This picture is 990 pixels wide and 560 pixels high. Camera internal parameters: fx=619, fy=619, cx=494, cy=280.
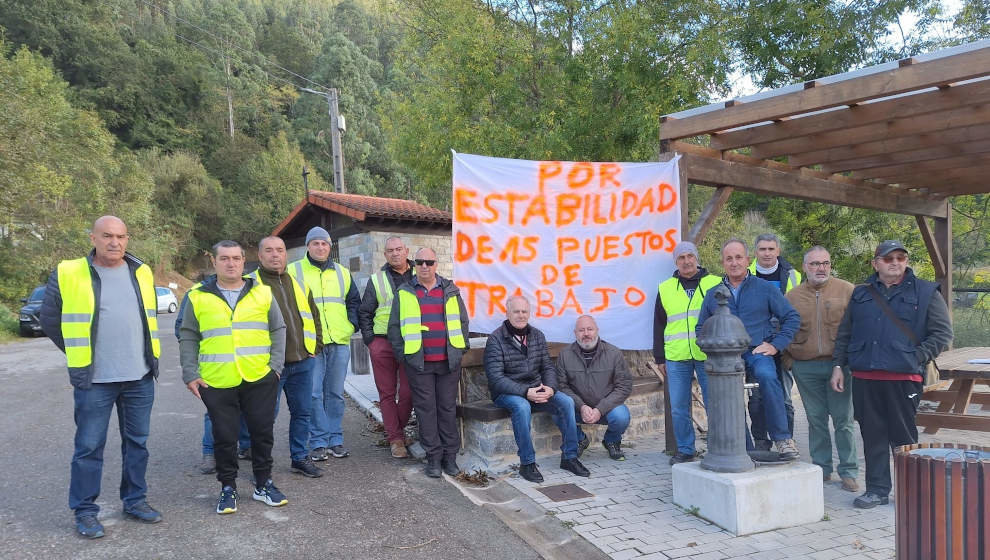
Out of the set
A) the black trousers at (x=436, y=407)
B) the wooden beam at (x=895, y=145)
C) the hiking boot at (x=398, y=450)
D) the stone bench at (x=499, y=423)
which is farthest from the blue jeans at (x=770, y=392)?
the hiking boot at (x=398, y=450)

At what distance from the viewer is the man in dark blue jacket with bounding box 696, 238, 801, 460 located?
14.3 ft

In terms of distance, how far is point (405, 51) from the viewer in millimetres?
13602

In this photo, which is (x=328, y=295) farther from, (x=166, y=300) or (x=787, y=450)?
(x=166, y=300)

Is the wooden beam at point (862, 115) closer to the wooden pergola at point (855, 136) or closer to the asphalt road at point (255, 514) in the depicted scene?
the wooden pergola at point (855, 136)

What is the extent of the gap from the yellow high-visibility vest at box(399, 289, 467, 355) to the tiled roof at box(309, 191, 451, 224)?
1060cm

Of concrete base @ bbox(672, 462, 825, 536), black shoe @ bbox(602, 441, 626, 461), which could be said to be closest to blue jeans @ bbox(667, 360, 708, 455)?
black shoe @ bbox(602, 441, 626, 461)

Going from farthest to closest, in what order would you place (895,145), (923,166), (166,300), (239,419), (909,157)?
(166,300) < (923,166) < (909,157) < (895,145) < (239,419)

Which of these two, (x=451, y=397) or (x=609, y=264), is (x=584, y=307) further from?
(x=451, y=397)

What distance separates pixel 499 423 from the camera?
5.13m

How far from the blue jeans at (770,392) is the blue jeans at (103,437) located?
4.00 metres

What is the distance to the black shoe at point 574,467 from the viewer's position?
4855mm

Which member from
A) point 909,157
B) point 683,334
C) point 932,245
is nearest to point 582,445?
point 683,334

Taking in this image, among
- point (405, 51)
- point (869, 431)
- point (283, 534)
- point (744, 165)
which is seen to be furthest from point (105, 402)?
point (405, 51)

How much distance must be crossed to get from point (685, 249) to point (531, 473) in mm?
2136
